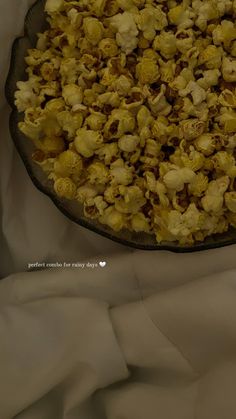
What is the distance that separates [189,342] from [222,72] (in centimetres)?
34

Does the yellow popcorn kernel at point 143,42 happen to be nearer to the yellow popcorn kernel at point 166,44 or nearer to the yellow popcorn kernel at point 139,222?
the yellow popcorn kernel at point 166,44

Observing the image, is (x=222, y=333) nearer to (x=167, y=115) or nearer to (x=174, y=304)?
(x=174, y=304)

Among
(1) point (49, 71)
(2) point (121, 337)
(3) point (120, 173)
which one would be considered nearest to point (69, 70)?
(1) point (49, 71)

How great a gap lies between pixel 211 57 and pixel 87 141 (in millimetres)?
175

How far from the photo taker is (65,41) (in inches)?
27.2

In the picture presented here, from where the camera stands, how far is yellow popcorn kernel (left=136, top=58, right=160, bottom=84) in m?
0.65

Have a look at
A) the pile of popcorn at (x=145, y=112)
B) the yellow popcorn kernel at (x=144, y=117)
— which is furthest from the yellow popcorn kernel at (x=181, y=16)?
the yellow popcorn kernel at (x=144, y=117)

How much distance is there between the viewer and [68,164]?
2.18 feet

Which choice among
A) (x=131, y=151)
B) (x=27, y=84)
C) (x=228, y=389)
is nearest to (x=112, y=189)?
(x=131, y=151)

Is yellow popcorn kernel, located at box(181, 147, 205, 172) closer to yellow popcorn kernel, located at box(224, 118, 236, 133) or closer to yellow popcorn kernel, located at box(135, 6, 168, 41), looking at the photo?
yellow popcorn kernel, located at box(224, 118, 236, 133)

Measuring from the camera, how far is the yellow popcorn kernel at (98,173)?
2.17 feet

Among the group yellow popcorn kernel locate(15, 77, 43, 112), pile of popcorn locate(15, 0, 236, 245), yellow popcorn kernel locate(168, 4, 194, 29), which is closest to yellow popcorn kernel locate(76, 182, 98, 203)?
pile of popcorn locate(15, 0, 236, 245)

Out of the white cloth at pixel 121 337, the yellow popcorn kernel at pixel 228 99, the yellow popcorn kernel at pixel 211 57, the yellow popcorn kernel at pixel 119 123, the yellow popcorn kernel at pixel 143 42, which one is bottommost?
the white cloth at pixel 121 337

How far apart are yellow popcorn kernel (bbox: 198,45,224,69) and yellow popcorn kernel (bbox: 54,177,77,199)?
212mm
